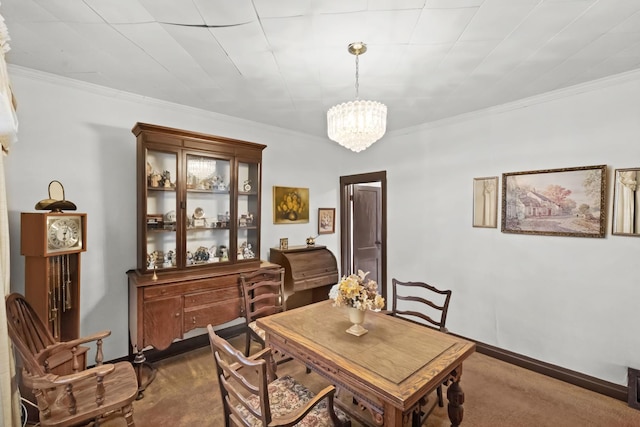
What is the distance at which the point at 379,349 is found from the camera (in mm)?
1634

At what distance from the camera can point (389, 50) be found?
1.99 meters

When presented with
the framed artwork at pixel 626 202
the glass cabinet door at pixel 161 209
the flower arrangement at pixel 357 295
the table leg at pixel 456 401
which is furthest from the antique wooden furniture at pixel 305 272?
the framed artwork at pixel 626 202

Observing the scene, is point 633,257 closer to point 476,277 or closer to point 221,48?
point 476,277

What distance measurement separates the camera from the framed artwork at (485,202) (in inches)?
121

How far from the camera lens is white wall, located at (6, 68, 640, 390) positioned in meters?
2.35

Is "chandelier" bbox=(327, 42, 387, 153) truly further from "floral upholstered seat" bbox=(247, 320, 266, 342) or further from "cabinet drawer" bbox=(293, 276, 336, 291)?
"cabinet drawer" bbox=(293, 276, 336, 291)

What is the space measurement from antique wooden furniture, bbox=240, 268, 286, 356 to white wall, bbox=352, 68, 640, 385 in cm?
178

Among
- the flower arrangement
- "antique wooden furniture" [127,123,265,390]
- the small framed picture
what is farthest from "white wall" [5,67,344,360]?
the flower arrangement

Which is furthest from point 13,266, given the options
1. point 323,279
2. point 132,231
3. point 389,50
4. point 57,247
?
point 389,50

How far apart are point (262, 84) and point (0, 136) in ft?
5.78

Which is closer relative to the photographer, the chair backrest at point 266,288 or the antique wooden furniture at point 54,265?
the antique wooden furniture at point 54,265

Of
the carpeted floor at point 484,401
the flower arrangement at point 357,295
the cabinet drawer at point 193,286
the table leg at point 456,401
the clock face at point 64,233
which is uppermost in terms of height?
the clock face at point 64,233

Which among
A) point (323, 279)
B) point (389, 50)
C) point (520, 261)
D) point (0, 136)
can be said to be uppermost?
point (389, 50)

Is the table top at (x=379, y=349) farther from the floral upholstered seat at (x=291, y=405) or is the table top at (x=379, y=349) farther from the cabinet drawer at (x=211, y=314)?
the cabinet drawer at (x=211, y=314)
